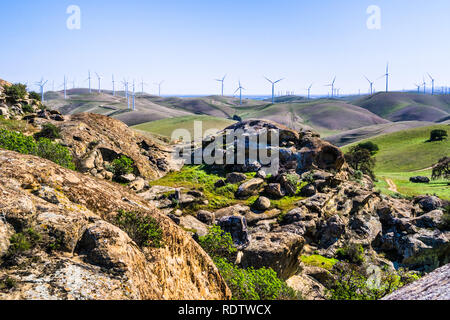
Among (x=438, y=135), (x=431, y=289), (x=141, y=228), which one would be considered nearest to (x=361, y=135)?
(x=438, y=135)

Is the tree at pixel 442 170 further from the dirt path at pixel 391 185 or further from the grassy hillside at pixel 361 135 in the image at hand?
the grassy hillside at pixel 361 135

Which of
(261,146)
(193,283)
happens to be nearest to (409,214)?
(261,146)

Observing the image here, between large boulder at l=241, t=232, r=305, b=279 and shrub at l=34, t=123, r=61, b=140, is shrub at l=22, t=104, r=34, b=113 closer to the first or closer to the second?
shrub at l=34, t=123, r=61, b=140

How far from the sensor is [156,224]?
888cm

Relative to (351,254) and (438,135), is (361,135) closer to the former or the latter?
(438,135)

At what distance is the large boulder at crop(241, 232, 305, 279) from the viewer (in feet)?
45.4

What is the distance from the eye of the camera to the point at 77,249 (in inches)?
268

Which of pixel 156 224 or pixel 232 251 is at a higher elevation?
pixel 156 224

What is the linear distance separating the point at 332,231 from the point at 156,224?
1706cm

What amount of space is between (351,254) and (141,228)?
17301 millimetres

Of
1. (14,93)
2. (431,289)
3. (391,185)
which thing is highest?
(14,93)

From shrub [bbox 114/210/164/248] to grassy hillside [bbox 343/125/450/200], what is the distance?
51081mm

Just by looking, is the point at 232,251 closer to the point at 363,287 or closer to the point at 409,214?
the point at 363,287
